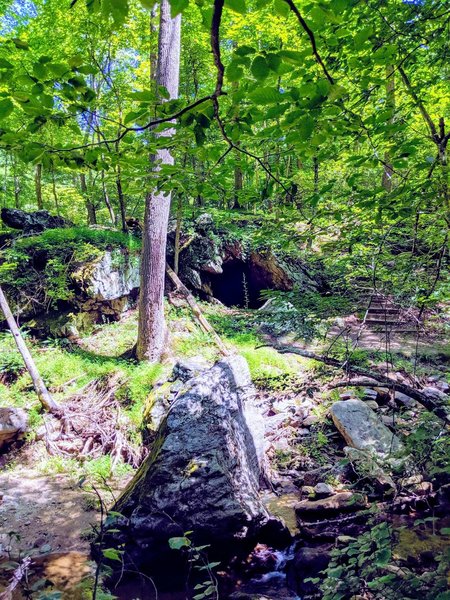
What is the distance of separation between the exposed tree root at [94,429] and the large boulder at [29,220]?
5688 millimetres

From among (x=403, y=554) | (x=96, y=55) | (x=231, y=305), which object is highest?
(x=96, y=55)

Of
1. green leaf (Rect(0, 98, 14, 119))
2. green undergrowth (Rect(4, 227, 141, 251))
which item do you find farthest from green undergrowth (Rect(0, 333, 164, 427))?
green leaf (Rect(0, 98, 14, 119))

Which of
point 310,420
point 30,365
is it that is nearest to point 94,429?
point 30,365

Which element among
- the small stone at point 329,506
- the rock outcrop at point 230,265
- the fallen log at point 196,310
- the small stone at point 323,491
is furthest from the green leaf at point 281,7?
the rock outcrop at point 230,265

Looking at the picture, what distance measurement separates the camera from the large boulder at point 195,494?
3424mm

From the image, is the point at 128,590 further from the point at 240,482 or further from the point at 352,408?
the point at 352,408

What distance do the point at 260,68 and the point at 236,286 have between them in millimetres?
11027

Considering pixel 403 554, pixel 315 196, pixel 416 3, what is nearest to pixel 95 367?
pixel 403 554

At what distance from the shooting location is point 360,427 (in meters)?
5.17

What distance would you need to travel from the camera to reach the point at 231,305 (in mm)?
11695

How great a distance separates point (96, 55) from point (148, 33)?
5.93 ft

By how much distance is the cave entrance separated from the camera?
11.7 metres

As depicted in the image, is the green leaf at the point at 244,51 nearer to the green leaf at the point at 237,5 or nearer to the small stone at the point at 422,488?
the green leaf at the point at 237,5

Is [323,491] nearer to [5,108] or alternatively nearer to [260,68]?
[260,68]
